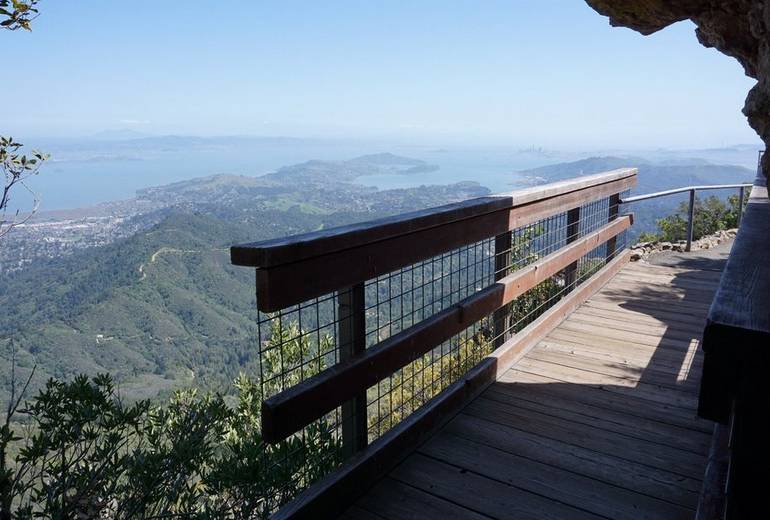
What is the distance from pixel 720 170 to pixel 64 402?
9462 centimetres

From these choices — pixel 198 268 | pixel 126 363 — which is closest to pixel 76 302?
pixel 198 268

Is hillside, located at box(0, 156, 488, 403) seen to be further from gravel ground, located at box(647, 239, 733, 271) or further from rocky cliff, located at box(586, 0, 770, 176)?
rocky cliff, located at box(586, 0, 770, 176)

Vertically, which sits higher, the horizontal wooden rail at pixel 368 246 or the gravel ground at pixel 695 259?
the horizontal wooden rail at pixel 368 246

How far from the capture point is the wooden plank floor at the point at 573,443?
7.39 feet

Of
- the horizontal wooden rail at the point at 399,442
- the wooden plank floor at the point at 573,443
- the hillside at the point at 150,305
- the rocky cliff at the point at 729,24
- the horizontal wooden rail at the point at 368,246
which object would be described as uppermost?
the rocky cliff at the point at 729,24

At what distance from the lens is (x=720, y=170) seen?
83562 mm

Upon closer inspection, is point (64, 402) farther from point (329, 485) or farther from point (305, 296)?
point (305, 296)

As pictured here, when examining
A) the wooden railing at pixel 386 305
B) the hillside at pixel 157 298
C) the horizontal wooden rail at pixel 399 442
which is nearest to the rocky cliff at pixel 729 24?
the wooden railing at pixel 386 305

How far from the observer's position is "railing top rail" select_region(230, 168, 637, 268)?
1736 millimetres

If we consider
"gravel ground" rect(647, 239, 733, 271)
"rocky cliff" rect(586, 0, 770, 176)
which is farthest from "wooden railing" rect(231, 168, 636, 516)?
"gravel ground" rect(647, 239, 733, 271)

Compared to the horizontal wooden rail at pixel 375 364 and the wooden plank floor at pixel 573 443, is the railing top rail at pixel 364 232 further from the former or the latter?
the wooden plank floor at pixel 573 443

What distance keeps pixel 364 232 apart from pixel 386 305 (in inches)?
22.9

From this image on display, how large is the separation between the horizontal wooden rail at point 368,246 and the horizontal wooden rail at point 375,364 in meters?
0.29

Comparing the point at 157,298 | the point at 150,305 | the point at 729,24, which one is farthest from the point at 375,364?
the point at 157,298
